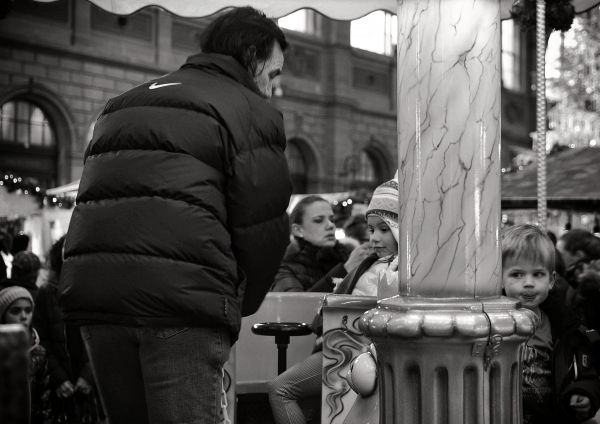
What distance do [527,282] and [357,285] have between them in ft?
3.12

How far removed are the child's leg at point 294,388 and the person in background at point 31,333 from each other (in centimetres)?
159

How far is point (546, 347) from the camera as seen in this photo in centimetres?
329

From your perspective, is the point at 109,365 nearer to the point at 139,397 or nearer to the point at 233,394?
the point at 139,397

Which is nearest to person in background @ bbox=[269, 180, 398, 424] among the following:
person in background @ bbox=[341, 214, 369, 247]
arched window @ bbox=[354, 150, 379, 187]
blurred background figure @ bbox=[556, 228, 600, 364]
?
blurred background figure @ bbox=[556, 228, 600, 364]

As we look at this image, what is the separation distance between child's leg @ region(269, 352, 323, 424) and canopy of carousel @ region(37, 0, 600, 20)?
1932 millimetres

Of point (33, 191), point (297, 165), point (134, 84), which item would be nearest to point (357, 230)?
point (33, 191)

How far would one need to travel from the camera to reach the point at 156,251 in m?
2.22

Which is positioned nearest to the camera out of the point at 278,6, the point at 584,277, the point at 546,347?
the point at 546,347

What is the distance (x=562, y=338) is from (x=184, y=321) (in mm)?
1568

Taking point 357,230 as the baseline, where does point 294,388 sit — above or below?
below

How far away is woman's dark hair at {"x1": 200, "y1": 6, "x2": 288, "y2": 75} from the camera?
8.38ft

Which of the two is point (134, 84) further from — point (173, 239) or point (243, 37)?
point (173, 239)

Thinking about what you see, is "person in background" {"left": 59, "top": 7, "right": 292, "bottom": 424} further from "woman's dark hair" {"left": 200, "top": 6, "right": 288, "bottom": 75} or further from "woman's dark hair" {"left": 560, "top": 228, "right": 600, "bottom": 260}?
"woman's dark hair" {"left": 560, "top": 228, "right": 600, "bottom": 260}

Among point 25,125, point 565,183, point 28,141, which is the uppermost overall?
point 25,125
